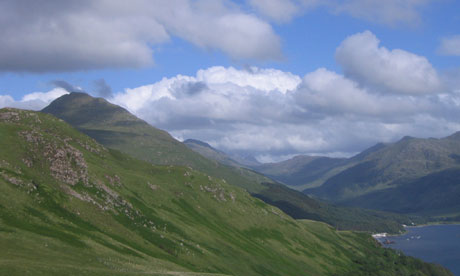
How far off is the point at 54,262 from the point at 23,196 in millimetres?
37297

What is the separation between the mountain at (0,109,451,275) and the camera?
71375 mm

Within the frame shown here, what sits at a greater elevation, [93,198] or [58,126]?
[58,126]

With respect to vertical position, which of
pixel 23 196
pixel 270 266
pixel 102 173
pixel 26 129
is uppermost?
pixel 26 129

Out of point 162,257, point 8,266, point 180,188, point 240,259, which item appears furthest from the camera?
point 180,188

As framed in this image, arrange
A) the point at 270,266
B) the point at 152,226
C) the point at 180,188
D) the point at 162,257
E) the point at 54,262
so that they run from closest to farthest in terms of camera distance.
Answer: the point at 54,262, the point at 162,257, the point at 152,226, the point at 270,266, the point at 180,188

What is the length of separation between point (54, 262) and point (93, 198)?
194 ft

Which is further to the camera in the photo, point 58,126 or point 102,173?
point 58,126

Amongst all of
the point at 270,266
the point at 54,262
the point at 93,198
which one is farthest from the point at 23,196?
the point at 270,266

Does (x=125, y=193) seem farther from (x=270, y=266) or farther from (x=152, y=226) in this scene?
(x=270, y=266)

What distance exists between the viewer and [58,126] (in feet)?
646

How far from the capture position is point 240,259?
143375mm

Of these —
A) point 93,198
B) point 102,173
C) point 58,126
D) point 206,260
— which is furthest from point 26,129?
point 206,260

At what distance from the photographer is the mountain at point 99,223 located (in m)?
71.4

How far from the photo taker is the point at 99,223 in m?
107
